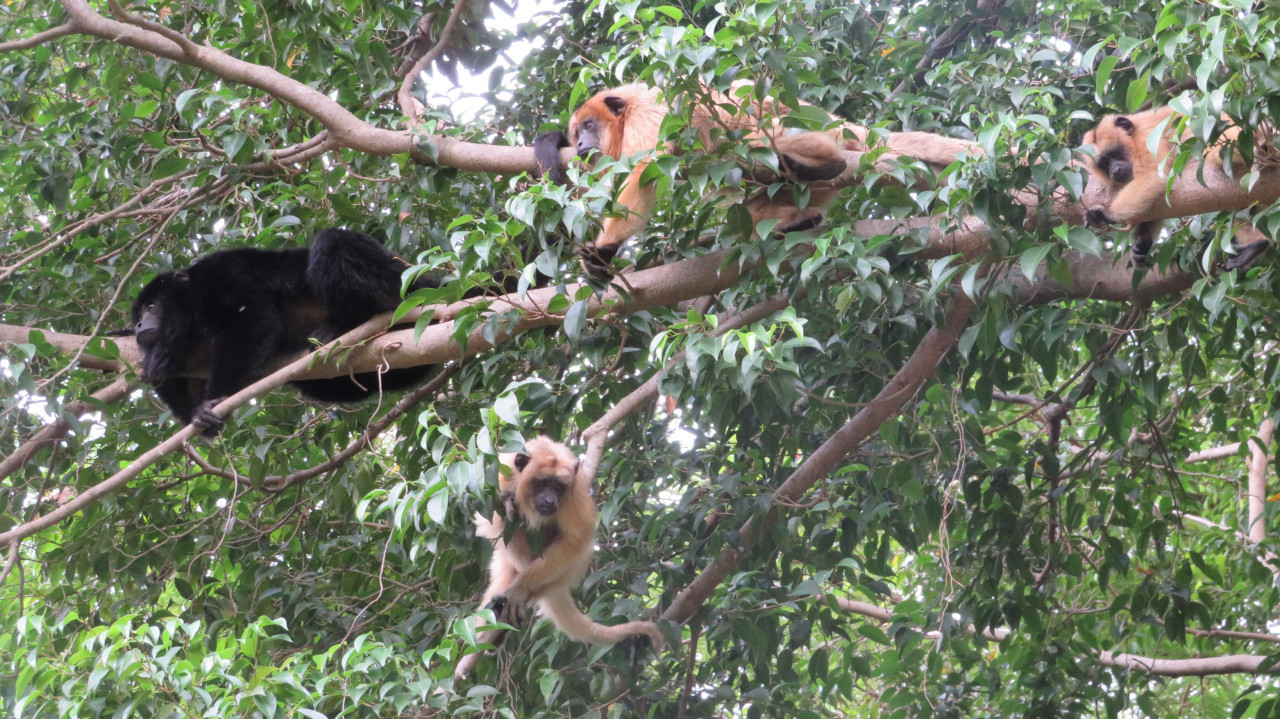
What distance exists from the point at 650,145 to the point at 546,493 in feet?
4.77

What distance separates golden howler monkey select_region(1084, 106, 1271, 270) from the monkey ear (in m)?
1.86

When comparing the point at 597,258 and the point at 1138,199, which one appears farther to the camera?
the point at 597,258

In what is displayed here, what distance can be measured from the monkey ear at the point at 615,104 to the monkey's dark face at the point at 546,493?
5.23ft

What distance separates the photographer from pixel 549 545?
168 inches

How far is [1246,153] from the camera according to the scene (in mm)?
→ 2854

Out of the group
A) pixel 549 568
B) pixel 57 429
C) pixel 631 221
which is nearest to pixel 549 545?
pixel 549 568

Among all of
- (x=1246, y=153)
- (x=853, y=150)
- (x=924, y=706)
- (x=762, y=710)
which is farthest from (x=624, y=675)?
(x=1246, y=153)

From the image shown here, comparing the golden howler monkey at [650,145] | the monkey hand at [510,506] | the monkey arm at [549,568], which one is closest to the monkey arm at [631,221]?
the golden howler monkey at [650,145]

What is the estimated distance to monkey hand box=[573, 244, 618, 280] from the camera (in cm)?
361

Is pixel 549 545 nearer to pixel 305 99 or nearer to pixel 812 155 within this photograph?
pixel 812 155

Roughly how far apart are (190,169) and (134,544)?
5.74 ft

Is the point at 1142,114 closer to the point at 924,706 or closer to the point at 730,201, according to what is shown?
the point at 730,201

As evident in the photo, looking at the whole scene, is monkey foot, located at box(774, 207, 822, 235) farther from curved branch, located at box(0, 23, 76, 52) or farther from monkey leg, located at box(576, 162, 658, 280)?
curved branch, located at box(0, 23, 76, 52)

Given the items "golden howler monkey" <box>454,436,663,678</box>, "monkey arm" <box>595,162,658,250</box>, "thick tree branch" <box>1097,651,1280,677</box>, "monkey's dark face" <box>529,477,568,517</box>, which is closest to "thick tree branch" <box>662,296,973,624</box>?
"golden howler monkey" <box>454,436,663,678</box>
